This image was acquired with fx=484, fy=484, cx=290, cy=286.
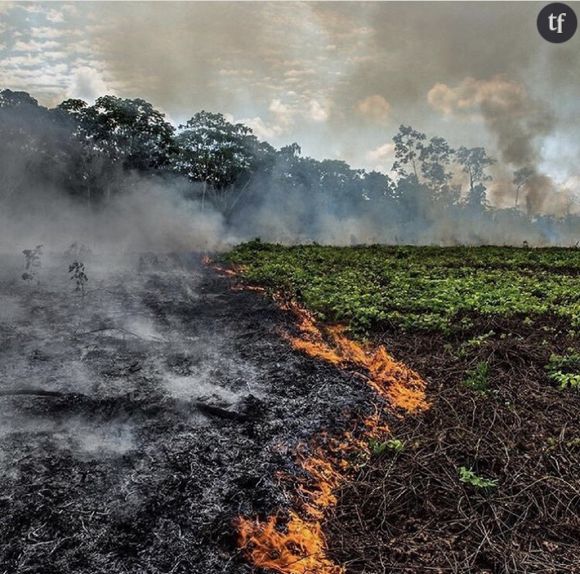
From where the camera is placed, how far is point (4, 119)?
22.3 metres

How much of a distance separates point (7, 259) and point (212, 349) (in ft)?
31.5

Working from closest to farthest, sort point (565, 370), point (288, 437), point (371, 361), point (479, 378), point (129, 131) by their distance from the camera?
point (288, 437), point (479, 378), point (565, 370), point (371, 361), point (129, 131)

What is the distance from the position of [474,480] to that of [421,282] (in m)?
9.24

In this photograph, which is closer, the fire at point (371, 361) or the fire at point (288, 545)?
the fire at point (288, 545)

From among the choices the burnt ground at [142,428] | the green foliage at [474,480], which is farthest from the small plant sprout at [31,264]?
the green foliage at [474,480]

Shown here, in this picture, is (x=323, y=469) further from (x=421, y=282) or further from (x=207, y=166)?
(x=207, y=166)

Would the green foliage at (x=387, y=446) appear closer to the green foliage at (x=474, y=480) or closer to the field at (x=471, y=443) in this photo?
the field at (x=471, y=443)

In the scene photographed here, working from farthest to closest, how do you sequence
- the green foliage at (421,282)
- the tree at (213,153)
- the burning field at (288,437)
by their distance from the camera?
1. the tree at (213,153)
2. the green foliage at (421,282)
3. the burning field at (288,437)

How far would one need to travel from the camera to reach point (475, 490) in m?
4.30

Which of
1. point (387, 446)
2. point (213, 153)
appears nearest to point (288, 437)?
point (387, 446)

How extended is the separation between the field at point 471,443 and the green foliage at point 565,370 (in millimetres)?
18

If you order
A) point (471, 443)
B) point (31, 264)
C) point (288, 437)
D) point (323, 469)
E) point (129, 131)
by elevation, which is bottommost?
point (323, 469)

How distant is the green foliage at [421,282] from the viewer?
31.0 feet

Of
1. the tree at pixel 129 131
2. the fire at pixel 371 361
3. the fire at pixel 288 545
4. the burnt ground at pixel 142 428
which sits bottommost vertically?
the fire at pixel 288 545
